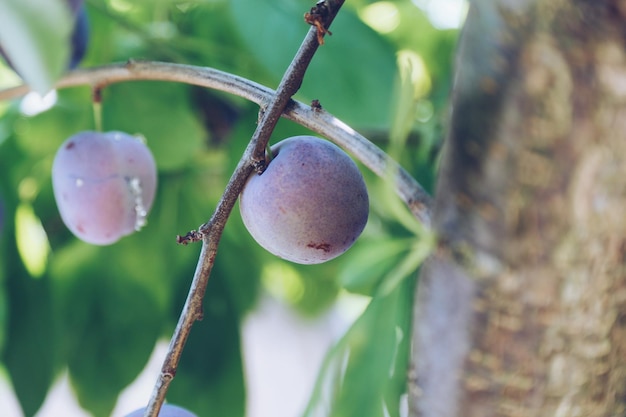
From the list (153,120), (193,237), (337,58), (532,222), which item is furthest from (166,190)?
(532,222)

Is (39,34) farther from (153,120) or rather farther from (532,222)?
(153,120)

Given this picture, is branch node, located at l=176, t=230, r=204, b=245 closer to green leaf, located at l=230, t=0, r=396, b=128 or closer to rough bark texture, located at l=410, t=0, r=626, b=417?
rough bark texture, located at l=410, t=0, r=626, b=417

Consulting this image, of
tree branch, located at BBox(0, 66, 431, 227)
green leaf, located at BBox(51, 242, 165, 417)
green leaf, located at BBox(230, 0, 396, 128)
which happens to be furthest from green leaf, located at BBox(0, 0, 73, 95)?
green leaf, located at BBox(51, 242, 165, 417)

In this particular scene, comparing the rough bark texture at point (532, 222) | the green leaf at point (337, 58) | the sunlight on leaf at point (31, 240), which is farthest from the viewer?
the sunlight on leaf at point (31, 240)

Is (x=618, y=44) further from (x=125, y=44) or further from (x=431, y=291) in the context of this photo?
(x=125, y=44)

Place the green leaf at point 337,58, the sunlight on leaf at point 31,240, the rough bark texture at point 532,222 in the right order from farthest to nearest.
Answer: the sunlight on leaf at point 31,240, the green leaf at point 337,58, the rough bark texture at point 532,222

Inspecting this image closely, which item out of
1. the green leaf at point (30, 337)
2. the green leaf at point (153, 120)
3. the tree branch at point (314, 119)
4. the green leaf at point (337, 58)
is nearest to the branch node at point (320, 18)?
the tree branch at point (314, 119)

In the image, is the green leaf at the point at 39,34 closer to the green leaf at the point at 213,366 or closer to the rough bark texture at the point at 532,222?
the rough bark texture at the point at 532,222
